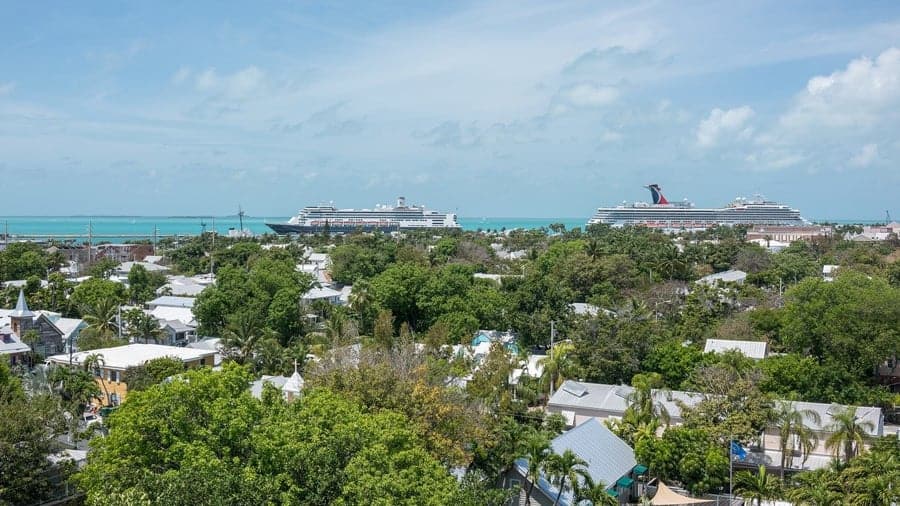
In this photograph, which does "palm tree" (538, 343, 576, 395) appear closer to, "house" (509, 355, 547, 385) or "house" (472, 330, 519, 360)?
"house" (509, 355, 547, 385)

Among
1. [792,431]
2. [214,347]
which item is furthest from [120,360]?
[792,431]

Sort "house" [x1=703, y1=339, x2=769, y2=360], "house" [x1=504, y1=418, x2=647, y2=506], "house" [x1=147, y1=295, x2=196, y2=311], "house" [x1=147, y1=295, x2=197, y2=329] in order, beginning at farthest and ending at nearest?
"house" [x1=147, y1=295, x2=196, y2=311] → "house" [x1=147, y1=295, x2=197, y2=329] → "house" [x1=703, y1=339, x2=769, y2=360] → "house" [x1=504, y1=418, x2=647, y2=506]

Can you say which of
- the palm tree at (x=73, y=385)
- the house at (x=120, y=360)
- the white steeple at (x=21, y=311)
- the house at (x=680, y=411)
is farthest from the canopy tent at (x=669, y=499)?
the white steeple at (x=21, y=311)

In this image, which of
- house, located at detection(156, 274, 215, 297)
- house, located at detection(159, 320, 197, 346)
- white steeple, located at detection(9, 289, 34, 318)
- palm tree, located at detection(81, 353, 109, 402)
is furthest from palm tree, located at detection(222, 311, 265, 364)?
house, located at detection(156, 274, 215, 297)

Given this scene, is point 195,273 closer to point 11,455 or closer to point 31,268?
point 31,268

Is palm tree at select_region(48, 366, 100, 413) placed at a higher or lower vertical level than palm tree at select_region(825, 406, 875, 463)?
higher

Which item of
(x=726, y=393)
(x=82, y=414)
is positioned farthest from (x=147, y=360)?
(x=726, y=393)

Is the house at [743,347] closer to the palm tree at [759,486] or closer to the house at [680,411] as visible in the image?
the house at [680,411]

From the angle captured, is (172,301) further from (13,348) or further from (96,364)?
(96,364)
